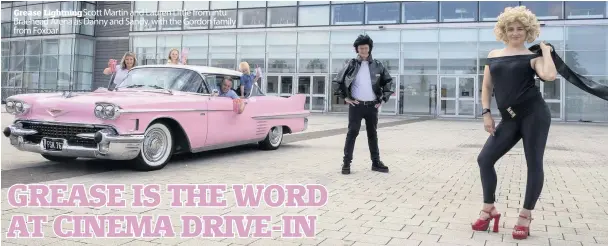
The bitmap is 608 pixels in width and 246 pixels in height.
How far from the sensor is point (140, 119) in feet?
17.9

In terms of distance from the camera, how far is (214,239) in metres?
3.19

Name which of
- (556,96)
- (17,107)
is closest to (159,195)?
(17,107)

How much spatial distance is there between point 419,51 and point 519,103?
22.8 meters

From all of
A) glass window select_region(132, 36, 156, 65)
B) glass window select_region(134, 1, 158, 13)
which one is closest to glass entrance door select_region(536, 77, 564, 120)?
glass window select_region(132, 36, 156, 65)

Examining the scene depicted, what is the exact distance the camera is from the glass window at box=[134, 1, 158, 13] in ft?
101

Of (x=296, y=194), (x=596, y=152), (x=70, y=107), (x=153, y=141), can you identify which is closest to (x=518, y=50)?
(x=296, y=194)

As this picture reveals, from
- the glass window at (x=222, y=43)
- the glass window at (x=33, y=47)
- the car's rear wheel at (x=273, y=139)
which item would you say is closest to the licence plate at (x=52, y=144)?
the car's rear wheel at (x=273, y=139)

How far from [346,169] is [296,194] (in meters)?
1.42

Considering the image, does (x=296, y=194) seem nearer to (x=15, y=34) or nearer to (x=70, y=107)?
(x=70, y=107)

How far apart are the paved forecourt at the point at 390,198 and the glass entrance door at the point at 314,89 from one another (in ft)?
61.0

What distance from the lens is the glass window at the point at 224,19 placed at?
93.5 feet

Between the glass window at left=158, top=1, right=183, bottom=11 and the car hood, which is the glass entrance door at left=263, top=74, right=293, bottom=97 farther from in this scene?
the car hood

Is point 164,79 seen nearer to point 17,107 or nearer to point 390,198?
point 17,107

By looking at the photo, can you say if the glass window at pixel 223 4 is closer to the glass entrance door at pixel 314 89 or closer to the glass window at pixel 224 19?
the glass window at pixel 224 19
